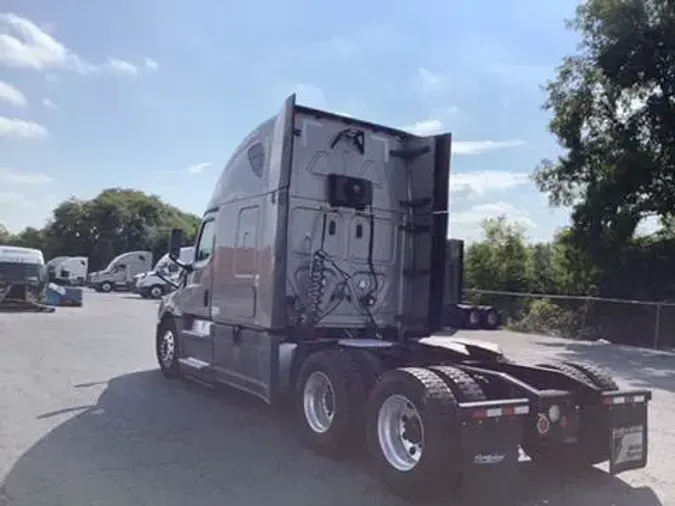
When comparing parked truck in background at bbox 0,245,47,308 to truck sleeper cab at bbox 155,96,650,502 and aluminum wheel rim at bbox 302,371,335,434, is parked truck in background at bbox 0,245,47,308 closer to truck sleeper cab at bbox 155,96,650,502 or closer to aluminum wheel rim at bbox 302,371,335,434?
truck sleeper cab at bbox 155,96,650,502

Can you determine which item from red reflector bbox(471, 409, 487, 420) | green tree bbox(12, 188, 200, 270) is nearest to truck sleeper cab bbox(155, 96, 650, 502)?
red reflector bbox(471, 409, 487, 420)

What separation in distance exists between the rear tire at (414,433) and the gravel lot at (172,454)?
0.23 metres

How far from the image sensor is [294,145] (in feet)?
24.8

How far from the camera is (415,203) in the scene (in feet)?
27.2

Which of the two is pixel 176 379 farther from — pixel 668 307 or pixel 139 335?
pixel 668 307

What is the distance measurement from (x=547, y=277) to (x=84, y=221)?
5403cm

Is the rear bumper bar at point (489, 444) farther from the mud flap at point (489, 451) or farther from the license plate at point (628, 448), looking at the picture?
the license plate at point (628, 448)

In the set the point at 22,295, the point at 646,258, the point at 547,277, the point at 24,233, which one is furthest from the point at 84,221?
the point at 646,258

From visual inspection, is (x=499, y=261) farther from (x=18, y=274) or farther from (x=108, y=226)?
(x=108, y=226)

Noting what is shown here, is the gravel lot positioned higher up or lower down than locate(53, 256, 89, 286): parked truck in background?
lower down

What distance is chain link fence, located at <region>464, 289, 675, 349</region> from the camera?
58.5 ft

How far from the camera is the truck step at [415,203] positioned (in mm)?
8195

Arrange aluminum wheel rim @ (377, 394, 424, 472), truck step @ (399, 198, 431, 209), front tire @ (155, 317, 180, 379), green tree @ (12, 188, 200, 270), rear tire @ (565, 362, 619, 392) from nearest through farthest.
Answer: aluminum wheel rim @ (377, 394, 424, 472)
rear tire @ (565, 362, 619, 392)
truck step @ (399, 198, 431, 209)
front tire @ (155, 317, 180, 379)
green tree @ (12, 188, 200, 270)

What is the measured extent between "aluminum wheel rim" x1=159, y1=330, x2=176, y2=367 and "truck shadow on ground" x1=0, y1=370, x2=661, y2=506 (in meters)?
2.38
